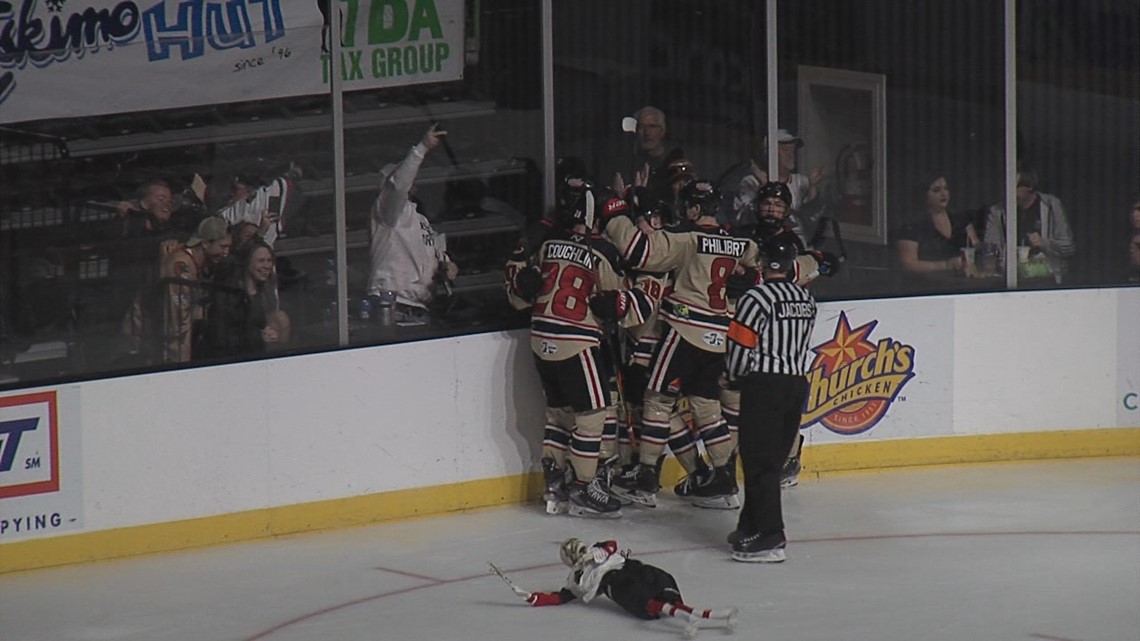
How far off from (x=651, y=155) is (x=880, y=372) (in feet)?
4.85

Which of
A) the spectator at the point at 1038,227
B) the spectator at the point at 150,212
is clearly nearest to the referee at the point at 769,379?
the spectator at the point at 150,212

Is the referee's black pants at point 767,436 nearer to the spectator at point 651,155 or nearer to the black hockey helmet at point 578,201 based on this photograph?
the black hockey helmet at point 578,201

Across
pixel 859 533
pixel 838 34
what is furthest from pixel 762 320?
pixel 838 34

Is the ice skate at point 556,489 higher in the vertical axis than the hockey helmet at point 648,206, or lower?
lower

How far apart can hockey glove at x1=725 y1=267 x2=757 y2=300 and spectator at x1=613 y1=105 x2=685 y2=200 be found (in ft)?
2.05

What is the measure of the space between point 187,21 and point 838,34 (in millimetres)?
3193

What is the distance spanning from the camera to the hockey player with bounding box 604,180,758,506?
7.92 meters

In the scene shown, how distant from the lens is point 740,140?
8.90 metres

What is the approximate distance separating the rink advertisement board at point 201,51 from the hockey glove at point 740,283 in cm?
148

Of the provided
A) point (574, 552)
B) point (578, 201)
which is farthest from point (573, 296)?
point (574, 552)

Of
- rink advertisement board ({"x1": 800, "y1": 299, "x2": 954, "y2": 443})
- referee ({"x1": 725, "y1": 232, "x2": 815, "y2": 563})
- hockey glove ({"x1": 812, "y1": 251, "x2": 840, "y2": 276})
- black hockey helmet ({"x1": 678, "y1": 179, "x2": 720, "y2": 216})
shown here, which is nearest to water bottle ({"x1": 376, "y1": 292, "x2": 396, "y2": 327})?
black hockey helmet ({"x1": 678, "y1": 179, "x2": 720, "y2": 216})

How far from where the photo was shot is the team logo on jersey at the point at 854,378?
875 cm

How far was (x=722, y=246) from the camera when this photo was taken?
7.99 meters

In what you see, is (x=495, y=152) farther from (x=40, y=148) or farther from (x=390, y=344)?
(x=40, y=148)
